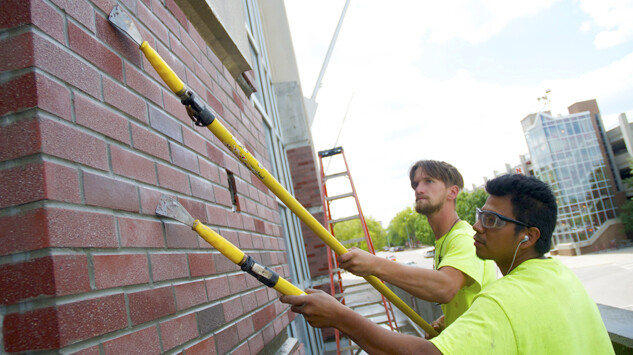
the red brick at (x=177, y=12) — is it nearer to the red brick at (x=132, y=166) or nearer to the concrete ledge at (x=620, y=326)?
the red brick at (x=132, y=166)

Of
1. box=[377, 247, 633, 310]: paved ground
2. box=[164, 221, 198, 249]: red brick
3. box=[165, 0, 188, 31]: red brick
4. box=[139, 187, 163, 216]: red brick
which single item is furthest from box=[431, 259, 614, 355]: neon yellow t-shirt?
box=[377, 247, 633, 310]: paved ground

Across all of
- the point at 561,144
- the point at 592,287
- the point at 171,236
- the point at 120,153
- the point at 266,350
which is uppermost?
the point at 561,144

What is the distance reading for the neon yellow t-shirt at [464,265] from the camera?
2285 millimetres

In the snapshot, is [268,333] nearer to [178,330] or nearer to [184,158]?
[178,330]

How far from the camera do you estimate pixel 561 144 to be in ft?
130

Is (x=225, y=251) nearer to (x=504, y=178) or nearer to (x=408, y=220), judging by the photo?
(x=504, y=178)

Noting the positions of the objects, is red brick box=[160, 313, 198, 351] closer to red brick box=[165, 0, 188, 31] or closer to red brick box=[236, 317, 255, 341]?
red brick box=[236, 317, 255, 341]

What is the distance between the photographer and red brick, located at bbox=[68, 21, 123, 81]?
104 cm

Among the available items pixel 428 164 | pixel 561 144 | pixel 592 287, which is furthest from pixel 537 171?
pixel 428 164

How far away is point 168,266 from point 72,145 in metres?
0.51

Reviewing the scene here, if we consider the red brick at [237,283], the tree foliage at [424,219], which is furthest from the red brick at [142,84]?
the tree foliage at [424,219]

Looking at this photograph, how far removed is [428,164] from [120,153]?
7.71ft

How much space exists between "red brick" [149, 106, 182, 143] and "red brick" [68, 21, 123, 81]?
0.19 meters

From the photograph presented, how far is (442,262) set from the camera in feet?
7.76
